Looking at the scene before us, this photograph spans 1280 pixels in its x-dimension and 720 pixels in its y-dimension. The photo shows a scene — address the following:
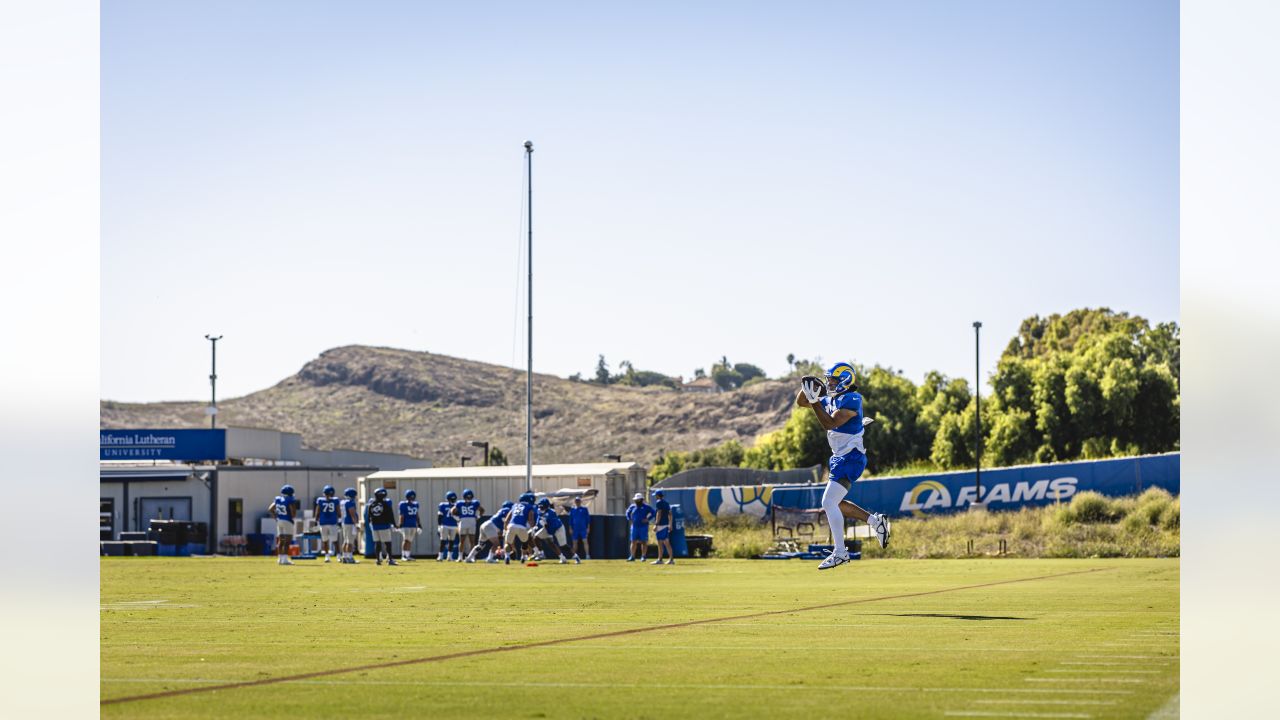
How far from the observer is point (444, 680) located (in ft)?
27.8

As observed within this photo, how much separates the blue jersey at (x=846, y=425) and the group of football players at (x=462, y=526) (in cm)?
2111

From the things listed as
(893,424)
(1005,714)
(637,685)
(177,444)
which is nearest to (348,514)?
(177,444)

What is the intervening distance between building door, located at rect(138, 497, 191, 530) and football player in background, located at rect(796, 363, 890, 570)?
44.5 m

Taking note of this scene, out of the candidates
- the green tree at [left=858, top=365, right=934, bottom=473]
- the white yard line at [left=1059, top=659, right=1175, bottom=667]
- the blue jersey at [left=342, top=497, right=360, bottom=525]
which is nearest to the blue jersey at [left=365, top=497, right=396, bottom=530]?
the blue jersey at [left=342, top=497, right=360, bottom=525]

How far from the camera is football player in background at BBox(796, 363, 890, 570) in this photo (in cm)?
1419

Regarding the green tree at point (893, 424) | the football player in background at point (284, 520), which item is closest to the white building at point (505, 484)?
the football player in background at point (284, 520)

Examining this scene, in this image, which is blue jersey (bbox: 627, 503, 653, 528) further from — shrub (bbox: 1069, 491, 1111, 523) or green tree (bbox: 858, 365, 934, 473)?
green tree (bbox: 858, 365, 934, 473)

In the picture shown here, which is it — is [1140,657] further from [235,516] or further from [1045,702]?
[235,516]

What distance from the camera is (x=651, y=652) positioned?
33.1ft

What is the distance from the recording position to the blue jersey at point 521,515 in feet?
116

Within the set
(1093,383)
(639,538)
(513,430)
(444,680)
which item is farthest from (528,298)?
(513,430)

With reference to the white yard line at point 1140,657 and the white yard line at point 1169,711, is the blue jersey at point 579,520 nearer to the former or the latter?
the white yard line at point 1140,657

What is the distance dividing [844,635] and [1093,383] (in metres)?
67.8
